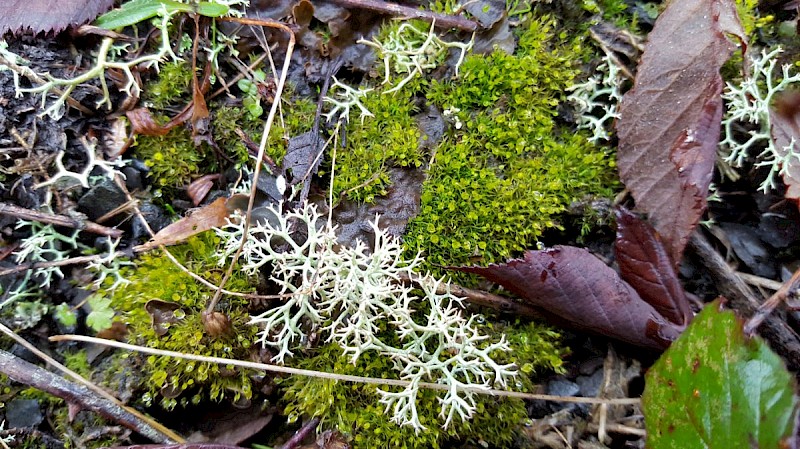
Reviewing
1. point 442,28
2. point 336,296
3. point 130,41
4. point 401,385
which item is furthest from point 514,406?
point 130,41

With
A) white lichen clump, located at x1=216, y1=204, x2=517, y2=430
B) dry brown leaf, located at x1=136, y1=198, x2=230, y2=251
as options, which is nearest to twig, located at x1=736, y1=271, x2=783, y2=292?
white lichen clump, located at x1=216, y1=204, x2=517, y2=430

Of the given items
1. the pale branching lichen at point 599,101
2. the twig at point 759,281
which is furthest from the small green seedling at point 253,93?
the twig at point 759,281

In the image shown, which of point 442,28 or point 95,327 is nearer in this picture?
point 95,327

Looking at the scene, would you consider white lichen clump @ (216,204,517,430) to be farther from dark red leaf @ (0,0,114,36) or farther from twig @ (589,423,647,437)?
dark red leaf @ (0,0,114,36)

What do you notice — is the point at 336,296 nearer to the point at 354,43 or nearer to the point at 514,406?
the point at 514,406

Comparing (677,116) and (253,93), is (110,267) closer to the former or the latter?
(253,93)

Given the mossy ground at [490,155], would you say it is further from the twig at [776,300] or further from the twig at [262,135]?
the twig at [776,300]

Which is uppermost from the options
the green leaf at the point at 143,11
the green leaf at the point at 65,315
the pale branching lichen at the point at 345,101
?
the green leaf at the point at 143,11
